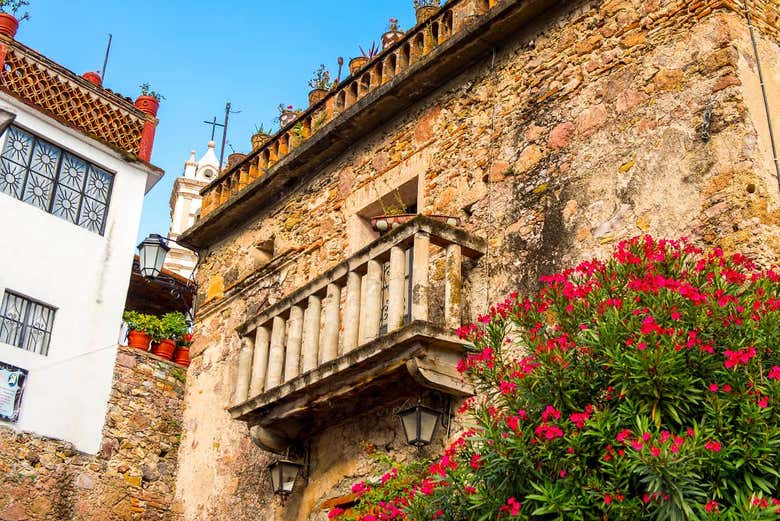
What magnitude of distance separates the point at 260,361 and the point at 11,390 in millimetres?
2933

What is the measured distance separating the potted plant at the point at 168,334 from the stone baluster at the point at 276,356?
298 cm

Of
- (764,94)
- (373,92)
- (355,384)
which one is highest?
(373,92)

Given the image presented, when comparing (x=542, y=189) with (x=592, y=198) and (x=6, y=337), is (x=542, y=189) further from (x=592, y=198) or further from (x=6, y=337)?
(x=6, y=337)

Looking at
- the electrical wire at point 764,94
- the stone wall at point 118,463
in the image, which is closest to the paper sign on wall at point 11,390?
the stone wall at point 118,463

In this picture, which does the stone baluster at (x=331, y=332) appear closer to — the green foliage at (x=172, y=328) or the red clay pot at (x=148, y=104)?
the green foliage at (x=172, y=328)

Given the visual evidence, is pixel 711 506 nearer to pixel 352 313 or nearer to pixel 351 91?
pixel 352 313

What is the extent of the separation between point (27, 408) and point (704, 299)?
24.9 ft

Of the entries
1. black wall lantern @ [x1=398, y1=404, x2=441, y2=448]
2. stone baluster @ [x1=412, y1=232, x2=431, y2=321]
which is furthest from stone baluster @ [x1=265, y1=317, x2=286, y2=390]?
stone baluster @ [x1=412, y1=232, x2=431, y2=321]

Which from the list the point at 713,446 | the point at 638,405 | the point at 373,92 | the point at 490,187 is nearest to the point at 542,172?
the point at 490,187

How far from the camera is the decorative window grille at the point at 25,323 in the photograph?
10.7 meters

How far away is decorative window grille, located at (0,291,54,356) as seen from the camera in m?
10.7

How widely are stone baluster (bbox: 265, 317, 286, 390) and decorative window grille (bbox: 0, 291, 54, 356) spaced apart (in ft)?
10.3

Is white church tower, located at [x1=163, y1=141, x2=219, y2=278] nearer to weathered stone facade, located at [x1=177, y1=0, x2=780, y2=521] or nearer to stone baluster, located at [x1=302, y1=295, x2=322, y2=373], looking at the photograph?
weathered stone facade, located at [x1=177, y1=0, x2=780, y2=521]

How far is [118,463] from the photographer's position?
35.7 feet
